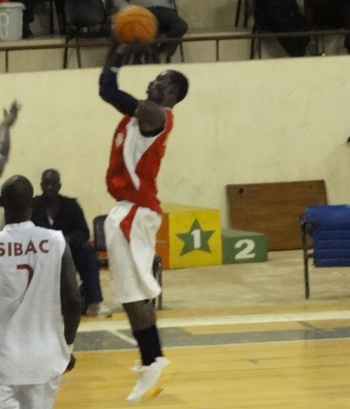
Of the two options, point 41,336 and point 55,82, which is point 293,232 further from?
point 41,336

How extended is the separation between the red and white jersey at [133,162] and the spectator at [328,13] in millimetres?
8259

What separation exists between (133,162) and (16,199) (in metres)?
1.94

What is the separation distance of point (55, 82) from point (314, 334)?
5308mm

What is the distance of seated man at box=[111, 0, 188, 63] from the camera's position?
12.9 meters

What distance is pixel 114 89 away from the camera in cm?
569

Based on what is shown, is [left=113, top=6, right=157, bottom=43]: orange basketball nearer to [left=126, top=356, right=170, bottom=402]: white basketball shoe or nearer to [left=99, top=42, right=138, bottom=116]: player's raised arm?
[left=99, top=42, right=138, bottom=116]: player's raised arm

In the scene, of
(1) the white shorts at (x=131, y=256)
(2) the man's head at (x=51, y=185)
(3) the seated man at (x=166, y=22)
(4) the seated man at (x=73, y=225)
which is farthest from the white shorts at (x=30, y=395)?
(3) the seated man at (x=166, y=22)

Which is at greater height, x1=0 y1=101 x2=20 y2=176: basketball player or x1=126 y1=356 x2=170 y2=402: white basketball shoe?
x1=0 y1=101 x2=20 y2=176: basketball player

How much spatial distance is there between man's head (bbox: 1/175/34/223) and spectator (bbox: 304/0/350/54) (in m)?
10.2

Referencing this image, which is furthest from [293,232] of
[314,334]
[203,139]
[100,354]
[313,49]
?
[100,354]

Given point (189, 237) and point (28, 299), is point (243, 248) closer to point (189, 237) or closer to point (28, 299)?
point (189, 237)

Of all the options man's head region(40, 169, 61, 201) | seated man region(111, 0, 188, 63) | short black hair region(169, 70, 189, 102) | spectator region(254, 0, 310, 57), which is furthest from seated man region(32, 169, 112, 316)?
spectator region(254, 0, 310, 57)

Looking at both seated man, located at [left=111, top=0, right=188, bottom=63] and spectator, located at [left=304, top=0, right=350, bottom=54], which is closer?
seated man, located at [left=111, top=0, right=188, bottom=63]

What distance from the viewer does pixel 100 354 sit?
7.36 metres
